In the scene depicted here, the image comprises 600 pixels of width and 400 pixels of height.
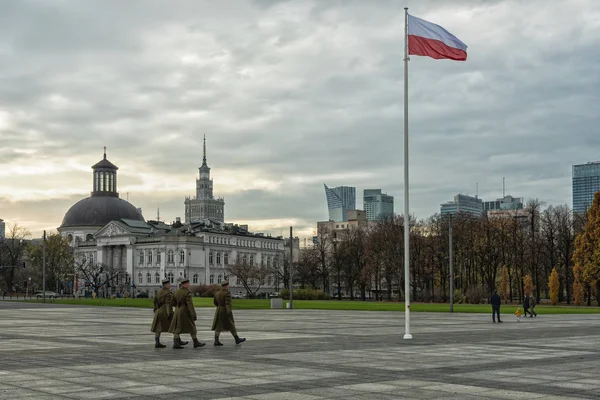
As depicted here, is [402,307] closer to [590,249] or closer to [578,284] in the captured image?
[578,284]

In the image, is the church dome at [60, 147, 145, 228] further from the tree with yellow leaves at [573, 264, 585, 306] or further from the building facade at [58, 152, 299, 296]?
the tree with yellow leaves at [573, 264, 585, 306]

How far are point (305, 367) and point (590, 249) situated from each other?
7707 centimetres

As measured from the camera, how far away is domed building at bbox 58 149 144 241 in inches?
7288

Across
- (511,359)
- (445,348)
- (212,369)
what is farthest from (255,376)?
(445,348)

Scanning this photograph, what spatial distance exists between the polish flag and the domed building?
163 meters

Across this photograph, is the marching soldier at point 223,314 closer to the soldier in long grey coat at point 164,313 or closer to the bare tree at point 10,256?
the soldier in long grey coat at point 164,313

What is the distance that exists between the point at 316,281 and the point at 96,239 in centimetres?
6578

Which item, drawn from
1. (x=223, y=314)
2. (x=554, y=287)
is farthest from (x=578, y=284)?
(x=223, y=314)

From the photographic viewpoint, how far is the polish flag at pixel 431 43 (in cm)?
2645

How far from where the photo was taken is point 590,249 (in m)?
86.9

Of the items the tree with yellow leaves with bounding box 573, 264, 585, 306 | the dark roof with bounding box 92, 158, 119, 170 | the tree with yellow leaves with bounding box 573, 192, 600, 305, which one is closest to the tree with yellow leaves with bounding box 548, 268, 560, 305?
the tree with yellow leaves with bounding box 573, 264, 585, 306

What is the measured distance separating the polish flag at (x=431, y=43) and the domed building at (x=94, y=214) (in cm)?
16308

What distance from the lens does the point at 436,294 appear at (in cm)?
9625

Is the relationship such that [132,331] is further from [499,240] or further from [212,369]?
[499,240]
